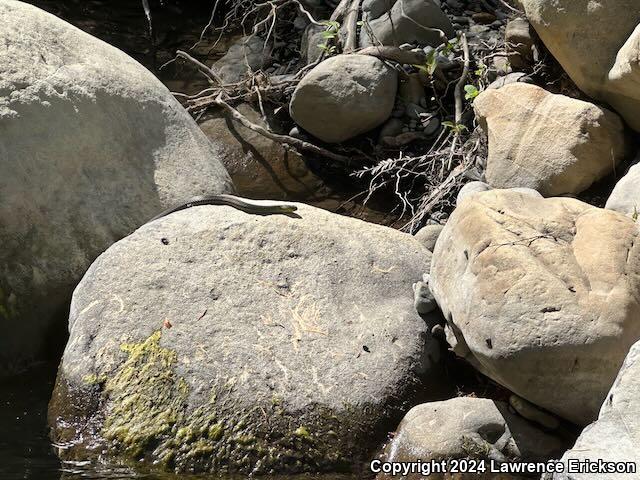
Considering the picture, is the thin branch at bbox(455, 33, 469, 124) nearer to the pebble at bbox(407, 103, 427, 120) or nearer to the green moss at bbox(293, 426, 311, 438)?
the pebble at bbox(407, 103, 427, 120)

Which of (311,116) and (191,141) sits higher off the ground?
(191,141)

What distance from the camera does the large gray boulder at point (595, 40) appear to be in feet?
18.5

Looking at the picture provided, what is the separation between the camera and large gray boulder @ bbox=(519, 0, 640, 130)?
564 cm

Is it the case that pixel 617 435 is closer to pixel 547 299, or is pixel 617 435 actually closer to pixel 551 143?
pixel 547 299

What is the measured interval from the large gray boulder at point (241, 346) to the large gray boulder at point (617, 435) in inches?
60.6

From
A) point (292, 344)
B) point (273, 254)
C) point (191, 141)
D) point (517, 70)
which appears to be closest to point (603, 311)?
point (292, 344)

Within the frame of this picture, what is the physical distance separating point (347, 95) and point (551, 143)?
7.00 feet

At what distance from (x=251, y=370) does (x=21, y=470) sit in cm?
111

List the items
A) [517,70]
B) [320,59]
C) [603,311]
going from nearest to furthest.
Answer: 1. [603,311]
2. [517,70]
3. [320,59]

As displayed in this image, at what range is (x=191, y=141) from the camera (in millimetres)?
5934

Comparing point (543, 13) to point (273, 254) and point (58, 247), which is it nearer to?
point (273, 254)

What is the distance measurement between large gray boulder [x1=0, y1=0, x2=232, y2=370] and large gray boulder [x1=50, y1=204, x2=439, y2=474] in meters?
0.42

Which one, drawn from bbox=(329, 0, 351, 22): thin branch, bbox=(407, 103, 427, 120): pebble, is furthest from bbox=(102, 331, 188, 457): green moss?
bbox=(329, 0, 351, 22): thin branch

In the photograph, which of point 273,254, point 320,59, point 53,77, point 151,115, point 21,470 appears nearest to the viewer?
point 21,470
